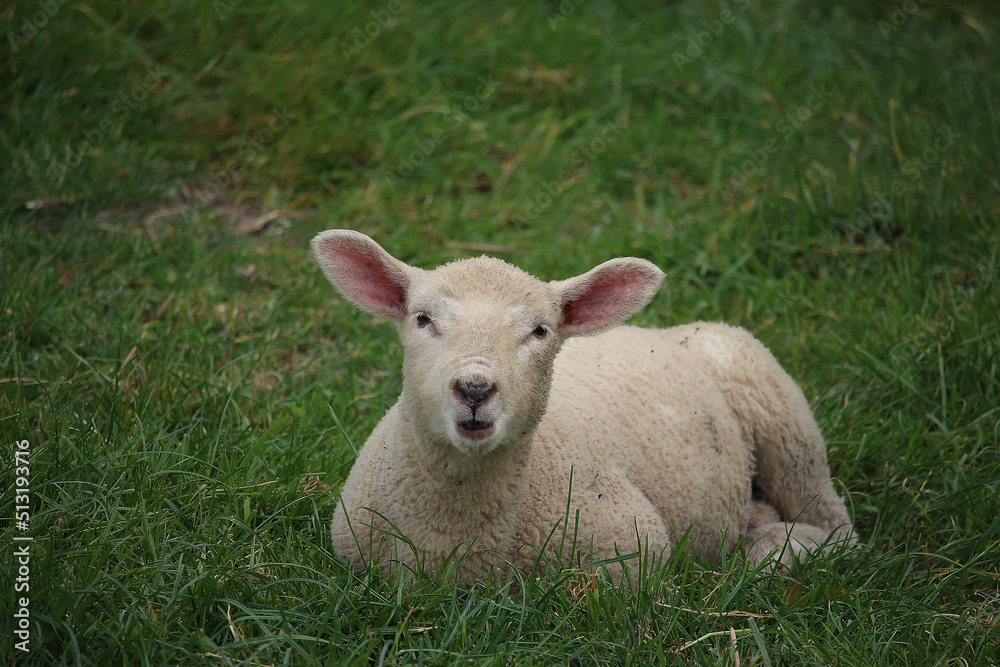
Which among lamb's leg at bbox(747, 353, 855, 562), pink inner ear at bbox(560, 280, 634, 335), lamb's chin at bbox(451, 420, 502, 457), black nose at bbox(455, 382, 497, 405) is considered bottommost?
lamb's leg at bbox(747, 353, 855, 562)

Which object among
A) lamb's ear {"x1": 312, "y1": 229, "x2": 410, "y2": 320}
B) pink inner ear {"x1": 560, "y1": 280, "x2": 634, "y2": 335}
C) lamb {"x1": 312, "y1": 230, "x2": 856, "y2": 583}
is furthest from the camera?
pink inner ear {"x1": 560, "y1": 280, "x2": 634, "y2": 335}

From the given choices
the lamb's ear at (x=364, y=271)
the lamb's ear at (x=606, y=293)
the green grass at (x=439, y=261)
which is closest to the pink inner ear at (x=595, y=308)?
the lamb's ear at (x=606, y=293)

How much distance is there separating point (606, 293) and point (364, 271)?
891mm

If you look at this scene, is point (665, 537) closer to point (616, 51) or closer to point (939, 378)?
point (939, 378)

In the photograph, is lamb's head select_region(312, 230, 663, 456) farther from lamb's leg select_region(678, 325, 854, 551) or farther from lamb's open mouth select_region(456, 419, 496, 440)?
lamb's leg select_region(678, 325, 854, 551)

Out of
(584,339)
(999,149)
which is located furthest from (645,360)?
(999,149)

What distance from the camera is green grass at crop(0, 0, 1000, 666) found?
293 centimetres

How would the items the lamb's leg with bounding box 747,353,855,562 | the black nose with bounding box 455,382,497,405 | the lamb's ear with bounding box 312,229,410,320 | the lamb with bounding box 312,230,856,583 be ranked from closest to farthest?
the black nose with bounding box 455,382,497,405
the lamb with bounding box 312,230,856,583
the lamb's ear with bounding box 312,229,410,320
the lamb's leg with bounding box 747,353,855,562

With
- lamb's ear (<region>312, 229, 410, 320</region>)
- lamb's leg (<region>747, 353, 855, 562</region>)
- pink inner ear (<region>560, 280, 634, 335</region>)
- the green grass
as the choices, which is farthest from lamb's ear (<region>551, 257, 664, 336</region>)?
lamb's leg (<region>747, 353, 855, 562</region>)

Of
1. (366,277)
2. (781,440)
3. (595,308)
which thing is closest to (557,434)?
(595,308)

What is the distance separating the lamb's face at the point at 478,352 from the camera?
107 inches

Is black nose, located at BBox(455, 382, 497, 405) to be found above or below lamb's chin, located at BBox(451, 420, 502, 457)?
above

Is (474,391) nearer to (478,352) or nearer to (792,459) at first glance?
(478,352)

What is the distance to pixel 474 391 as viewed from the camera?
8.78 feet
